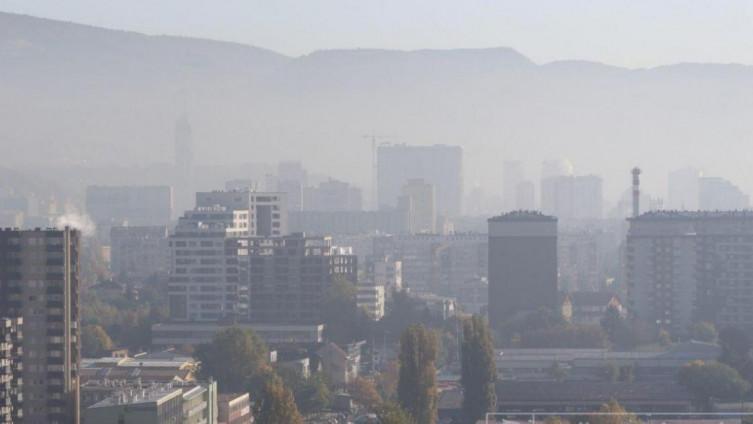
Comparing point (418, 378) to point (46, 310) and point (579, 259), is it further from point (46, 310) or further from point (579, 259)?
point (579, 259)

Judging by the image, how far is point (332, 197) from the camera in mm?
83125

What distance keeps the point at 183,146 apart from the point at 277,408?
73500mm

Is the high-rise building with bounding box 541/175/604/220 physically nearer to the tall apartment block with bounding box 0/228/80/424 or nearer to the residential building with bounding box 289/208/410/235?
the residential building with bounding box 289/208/410/235

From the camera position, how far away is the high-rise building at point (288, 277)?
36781mm

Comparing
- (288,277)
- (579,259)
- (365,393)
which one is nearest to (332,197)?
(579,259)

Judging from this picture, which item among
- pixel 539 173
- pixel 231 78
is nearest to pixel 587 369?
pixel 539 173

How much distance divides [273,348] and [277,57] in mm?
100361

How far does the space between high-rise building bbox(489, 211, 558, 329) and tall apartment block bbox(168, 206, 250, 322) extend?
4996 millimetres

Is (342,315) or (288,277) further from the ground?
(288,277)

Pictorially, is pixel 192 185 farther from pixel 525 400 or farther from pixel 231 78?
pixel 525 400

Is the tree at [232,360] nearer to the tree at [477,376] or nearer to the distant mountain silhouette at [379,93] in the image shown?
the tree at [477,376]

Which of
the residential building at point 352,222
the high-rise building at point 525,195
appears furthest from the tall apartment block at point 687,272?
the high-rise building at point 525,195

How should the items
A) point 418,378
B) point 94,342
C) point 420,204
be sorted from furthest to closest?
point 420,204
point 94,342
point 418,378

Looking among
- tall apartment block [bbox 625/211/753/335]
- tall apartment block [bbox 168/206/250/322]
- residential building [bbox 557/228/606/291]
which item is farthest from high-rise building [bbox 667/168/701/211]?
tall apartment block [bbox 168/206/250/322]
